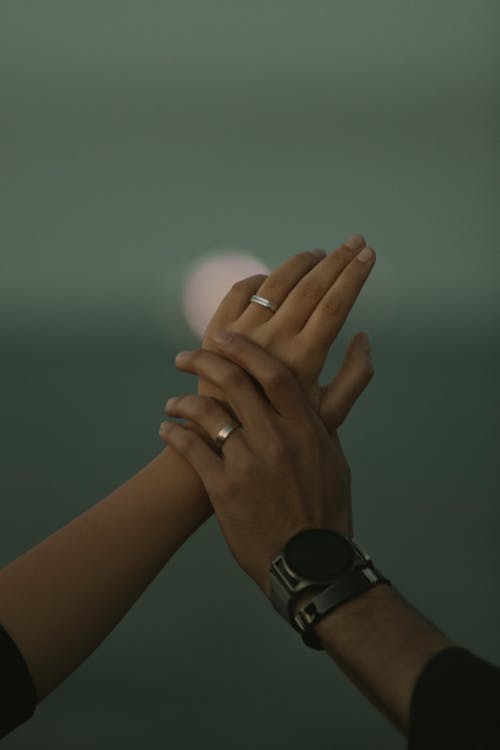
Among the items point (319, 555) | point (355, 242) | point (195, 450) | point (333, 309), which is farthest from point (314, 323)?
point (319, 555)

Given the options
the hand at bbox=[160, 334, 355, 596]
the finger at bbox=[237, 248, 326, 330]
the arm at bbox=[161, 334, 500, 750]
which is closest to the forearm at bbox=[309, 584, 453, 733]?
the arm at bbox=[161, 334, 500, 750]

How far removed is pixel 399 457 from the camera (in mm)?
5250

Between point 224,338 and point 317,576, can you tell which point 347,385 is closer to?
point 224,338

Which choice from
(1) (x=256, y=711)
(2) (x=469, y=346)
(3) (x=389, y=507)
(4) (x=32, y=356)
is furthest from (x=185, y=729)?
(4) (x=32, y=356)

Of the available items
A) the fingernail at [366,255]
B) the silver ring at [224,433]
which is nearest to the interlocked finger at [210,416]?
the silver ring at [224,433]

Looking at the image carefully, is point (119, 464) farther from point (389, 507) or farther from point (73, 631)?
point (73, 631)

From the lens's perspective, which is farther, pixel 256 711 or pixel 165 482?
pixel 256 711

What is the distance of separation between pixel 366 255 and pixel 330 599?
49 cm

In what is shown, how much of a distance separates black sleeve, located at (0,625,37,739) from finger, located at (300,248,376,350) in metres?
0.51

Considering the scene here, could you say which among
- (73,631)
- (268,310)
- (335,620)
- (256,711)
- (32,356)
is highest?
(32,356)

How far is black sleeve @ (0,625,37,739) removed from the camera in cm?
63

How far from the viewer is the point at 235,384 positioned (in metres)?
0.82

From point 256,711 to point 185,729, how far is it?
1.44 ft

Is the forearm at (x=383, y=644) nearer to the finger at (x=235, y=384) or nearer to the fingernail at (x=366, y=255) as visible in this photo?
the finger at (x=235, y=384)
